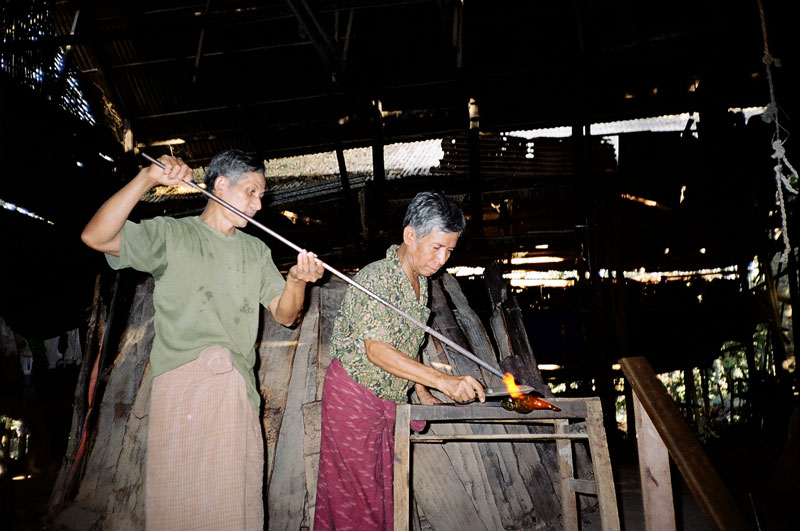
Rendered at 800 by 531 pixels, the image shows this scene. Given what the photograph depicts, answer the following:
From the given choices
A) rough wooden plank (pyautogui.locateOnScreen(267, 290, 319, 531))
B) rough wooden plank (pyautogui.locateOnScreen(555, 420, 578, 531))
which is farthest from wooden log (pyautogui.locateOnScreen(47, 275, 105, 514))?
rough wooden plank (pyautogui.locateOnScreen(555, 420, 578, 531))

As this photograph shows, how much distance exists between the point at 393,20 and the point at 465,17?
3.40ft

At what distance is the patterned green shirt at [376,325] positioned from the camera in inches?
104

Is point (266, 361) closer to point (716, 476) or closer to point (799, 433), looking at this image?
point (716, 476)

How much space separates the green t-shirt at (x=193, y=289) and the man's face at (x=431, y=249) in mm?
1056

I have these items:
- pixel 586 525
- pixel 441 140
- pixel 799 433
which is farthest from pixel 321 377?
pixel 799 433

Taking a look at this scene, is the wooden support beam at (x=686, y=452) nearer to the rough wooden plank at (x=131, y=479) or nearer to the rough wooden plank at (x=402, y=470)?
the rough wooden plank at (x=402, y=470)

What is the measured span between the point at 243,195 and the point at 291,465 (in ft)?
8.59

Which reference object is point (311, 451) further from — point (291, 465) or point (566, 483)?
point (566, 483)

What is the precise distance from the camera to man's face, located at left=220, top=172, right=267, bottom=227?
249 centimetres

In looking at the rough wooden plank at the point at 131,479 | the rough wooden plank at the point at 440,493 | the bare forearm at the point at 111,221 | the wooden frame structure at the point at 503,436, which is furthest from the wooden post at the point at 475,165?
the bare forearm at the point at 111,221

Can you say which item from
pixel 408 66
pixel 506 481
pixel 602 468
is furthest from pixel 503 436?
pixel 408 66

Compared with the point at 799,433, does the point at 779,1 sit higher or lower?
higher

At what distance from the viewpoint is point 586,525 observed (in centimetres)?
394

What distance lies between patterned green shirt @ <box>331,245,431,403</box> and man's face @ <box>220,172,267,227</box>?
31.2 inches
